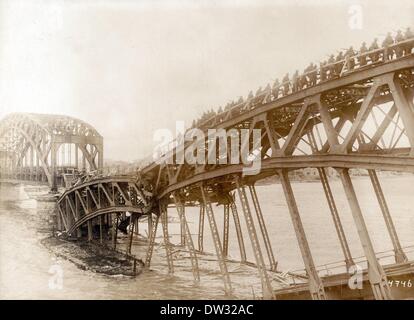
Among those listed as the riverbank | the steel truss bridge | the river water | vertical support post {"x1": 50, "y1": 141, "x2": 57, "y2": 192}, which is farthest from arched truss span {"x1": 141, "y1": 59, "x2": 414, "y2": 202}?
vertical support post {"x1": 50, "y1": 141, "x2": 57, "y2": 192}

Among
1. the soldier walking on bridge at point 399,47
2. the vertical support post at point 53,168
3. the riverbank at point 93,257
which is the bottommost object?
the riverbank at point 93,257

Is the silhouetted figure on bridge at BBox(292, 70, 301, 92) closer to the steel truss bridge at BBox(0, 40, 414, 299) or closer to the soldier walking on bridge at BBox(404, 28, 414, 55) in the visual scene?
the steel truss bridge at BBox(0, 40, 414, 299)

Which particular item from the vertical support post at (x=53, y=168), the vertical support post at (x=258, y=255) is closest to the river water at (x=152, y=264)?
the vertical support post at (x=258, y=255)

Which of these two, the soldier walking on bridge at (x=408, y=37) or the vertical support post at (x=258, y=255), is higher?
the soldier walking on bridge at (x=408, y=37)

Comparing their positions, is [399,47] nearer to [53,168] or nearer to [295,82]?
[295,82]

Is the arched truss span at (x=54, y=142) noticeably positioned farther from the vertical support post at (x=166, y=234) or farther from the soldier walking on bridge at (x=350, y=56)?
the soldier walking on bridge at (x=350, y=56)

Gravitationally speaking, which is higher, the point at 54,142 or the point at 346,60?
the point at 54,142

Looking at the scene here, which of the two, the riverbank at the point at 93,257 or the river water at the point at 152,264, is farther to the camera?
the riverbank at the point at 93,257

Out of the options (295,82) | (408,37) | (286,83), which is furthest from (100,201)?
(408,37)
